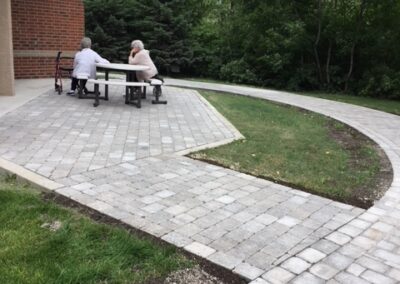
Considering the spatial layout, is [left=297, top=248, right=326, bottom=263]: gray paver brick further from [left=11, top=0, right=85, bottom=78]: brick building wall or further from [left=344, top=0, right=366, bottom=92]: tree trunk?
[left=344, top=0, right=366, bottom=92]: tree trunk

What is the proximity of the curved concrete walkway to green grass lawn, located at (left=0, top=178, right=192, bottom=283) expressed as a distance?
0.26 metres

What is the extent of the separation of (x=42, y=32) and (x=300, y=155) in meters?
8.55

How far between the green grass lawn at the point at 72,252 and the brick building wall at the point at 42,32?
891 cm

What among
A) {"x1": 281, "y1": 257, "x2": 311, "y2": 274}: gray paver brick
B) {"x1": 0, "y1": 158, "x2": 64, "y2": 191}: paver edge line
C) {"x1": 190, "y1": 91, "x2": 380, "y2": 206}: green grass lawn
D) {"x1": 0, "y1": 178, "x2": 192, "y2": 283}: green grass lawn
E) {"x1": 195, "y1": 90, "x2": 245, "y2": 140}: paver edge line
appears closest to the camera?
{"x1": 0, "y1": 178, "x2": 192, "y2": 283}: green grass lawn

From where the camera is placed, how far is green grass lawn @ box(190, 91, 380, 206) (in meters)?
4.95

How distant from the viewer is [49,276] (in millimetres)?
2771

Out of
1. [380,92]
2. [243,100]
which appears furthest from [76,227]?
[380,92]

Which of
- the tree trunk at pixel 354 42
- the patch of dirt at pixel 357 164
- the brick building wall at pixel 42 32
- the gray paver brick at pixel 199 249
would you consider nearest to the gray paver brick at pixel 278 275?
the gray paver brick at pixel 199 249

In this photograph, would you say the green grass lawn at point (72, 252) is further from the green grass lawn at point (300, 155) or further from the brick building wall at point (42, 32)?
the brick building wall at point (42, 32)

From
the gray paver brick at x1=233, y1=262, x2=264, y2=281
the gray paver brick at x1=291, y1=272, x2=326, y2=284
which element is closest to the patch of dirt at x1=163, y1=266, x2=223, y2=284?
the gray paver brick at x1=233, y1=262, x2=264, y2=281

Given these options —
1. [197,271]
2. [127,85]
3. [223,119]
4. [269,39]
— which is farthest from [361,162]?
[269,39]

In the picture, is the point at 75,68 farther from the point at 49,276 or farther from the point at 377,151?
the point at 49,276

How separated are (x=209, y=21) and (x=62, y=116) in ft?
42.9

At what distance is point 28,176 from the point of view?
14.5 feet
